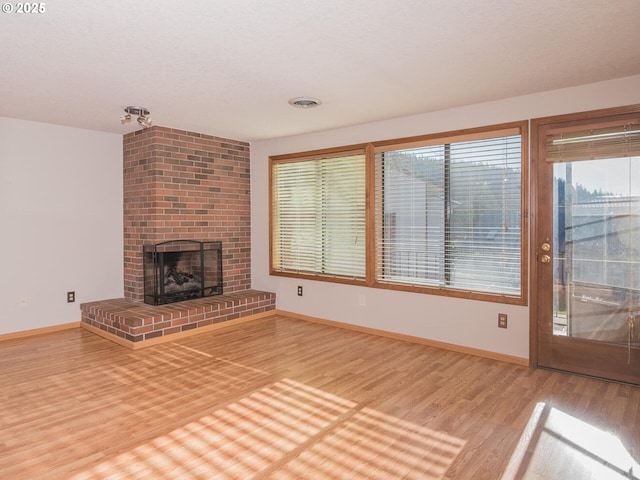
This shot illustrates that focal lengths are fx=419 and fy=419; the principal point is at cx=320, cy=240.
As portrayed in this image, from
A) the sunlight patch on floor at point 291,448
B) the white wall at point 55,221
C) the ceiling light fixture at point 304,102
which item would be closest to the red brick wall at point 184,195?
the white wall at point 55,221

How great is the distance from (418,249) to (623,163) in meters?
1.82

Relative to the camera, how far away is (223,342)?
4.23 m

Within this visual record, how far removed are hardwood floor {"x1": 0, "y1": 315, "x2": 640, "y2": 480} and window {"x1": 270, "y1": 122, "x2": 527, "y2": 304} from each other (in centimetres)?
83

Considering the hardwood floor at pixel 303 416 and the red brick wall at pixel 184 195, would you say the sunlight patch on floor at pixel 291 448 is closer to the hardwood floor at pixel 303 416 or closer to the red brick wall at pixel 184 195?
the hardwood floor at pixel 303 416

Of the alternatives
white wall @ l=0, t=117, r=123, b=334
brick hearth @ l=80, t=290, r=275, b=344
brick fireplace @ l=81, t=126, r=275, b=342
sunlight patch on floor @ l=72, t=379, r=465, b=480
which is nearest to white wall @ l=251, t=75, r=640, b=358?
brick fireplace @ l=81, t=126, r=275, b=342

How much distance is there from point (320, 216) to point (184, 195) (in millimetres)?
1629

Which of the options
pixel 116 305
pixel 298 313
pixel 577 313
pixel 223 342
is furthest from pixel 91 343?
pixel 577 313

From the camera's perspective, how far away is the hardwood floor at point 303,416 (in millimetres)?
2086

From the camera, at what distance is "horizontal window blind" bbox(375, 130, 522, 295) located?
368 cm

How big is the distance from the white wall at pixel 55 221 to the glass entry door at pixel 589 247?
4582 mm

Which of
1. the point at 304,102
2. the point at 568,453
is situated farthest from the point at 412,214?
the point at 568,453

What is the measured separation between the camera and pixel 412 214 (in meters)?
4.27

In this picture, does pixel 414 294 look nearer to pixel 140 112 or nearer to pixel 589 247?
pixel 589 247

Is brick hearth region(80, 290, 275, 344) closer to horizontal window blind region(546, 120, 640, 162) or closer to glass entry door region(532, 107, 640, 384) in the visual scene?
glass entry door region(532, 107, 640, 384)
